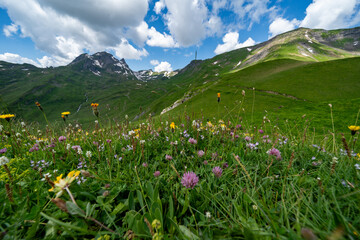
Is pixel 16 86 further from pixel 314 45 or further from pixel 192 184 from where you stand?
pixel 314 45

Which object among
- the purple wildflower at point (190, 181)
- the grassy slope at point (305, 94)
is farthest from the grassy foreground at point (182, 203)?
the grassy slope at point (305, 94)

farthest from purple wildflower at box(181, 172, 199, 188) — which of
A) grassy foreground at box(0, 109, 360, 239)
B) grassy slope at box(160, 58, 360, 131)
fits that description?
grassy slope at box(160, 58, 360, 131)

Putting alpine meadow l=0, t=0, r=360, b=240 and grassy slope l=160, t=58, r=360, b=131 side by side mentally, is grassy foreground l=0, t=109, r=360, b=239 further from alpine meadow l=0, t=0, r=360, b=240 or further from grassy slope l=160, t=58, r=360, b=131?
grassy slope l=160, t=58, r=360, b=131

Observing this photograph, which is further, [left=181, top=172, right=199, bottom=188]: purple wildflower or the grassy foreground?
[left=181, top=172, right=199, bottom=188]: purple wildflower

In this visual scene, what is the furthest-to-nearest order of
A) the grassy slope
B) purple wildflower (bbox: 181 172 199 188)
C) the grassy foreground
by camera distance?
the grassy slope → purple wildflower (bbox: 181 172 199 188) → the grassy foreground

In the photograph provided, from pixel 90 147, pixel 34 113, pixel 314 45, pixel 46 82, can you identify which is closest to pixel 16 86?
pixel 46 82

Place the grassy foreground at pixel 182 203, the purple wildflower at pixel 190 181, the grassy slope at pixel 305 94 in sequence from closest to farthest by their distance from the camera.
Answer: the grassy foreground at pixel 182 203
the purple wildflower at pixel 190 181
the grassy slope at pixel 305 94

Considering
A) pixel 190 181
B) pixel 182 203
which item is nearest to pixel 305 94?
pixel 190 181

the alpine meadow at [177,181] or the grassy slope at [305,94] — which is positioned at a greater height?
the alpine meadow at [177,181]

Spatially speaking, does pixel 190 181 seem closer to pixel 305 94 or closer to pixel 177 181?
pixel 177 181

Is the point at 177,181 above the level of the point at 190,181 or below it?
below

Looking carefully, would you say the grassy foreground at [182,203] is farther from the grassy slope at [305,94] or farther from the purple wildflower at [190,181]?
the grassy slope at [305,94]

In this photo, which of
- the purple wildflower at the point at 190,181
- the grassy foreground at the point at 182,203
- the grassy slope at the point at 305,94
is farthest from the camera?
the grassy slope at the point at 305,94

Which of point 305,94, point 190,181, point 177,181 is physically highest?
point 190,181
